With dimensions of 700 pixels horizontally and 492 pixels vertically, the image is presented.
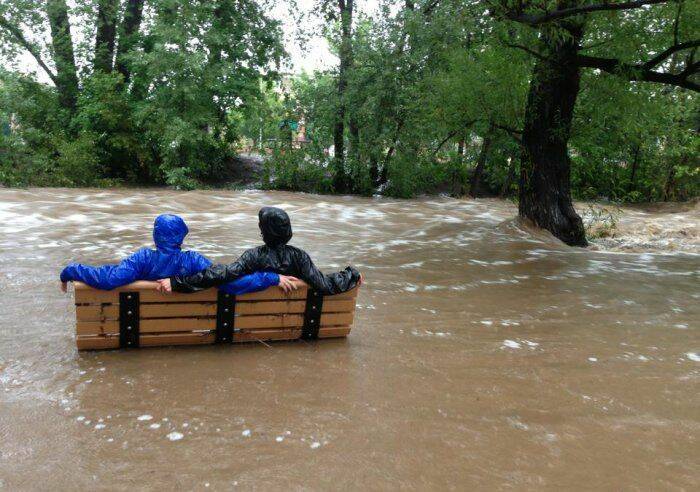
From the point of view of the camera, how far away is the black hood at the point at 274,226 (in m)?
4.72

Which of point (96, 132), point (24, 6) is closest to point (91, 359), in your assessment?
point (96, 132)

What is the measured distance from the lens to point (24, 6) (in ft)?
62.0

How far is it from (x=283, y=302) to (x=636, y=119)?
30.0ft

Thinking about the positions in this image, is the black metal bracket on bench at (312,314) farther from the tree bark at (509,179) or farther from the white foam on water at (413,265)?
the tree bark at (509,179)

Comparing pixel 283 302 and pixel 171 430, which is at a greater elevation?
pixel 283 302

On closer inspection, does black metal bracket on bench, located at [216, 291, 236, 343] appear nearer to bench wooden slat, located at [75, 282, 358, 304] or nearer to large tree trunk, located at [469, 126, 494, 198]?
bench wooden slat, located at [75, 282, 358, 304]

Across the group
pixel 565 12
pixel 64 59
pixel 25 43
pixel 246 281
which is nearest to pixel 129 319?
pixel 246 281

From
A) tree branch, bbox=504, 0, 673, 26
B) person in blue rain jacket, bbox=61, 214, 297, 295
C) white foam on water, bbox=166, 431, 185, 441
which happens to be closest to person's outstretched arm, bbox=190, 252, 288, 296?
person in blue rain jacket, bbox=61, 214, 297, 295

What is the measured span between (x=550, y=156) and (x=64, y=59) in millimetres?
18268

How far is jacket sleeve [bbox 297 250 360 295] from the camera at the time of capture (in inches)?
186

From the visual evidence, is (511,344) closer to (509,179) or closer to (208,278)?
(208,278)

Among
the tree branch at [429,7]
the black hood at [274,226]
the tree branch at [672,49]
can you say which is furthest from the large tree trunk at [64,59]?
the black hood at [274,226]

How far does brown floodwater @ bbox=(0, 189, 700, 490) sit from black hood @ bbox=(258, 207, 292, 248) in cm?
92

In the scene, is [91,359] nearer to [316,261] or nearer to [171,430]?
[171,430]
